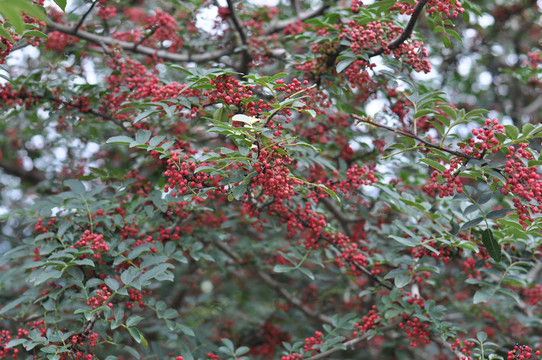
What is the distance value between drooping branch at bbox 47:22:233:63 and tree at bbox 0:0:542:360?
0.06 ft

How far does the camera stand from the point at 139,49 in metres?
4.05

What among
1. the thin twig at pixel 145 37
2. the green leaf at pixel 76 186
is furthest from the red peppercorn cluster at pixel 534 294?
the thin twig at pixel 145 37

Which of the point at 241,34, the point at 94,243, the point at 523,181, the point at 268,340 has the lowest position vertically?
the point at 268,340

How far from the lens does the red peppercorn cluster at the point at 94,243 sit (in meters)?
2.73

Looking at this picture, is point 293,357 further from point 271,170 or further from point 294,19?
point 294,19

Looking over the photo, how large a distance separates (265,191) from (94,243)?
1055mm

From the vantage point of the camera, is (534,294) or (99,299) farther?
(534,294)

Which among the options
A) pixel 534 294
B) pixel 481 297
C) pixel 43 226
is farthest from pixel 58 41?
pixel 534 294

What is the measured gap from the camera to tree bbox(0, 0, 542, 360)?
→ 8.14 ft

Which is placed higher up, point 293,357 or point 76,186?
point 76,186

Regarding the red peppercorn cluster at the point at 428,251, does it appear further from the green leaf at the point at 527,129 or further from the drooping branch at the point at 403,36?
the drooping branch at the point at 403,36

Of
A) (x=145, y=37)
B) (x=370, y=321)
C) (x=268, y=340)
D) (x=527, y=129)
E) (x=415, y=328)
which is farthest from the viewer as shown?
(x=268, y=340)

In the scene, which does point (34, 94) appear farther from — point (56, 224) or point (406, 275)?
point (406, 275)

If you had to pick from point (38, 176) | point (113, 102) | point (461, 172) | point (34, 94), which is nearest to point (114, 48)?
point (113, 102)
